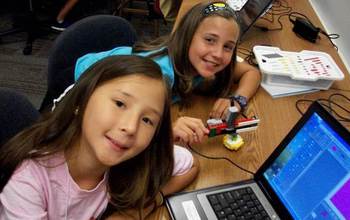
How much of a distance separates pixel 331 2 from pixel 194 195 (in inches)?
56.6

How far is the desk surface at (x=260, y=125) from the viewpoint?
0.98 meters

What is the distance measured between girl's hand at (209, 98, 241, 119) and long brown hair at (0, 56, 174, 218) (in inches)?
12.0

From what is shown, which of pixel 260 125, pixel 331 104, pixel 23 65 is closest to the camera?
pixel 260 125

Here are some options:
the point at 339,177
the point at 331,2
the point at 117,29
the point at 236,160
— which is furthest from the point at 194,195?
the point at 331,2

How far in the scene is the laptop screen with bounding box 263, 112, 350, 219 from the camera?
2.34 feet

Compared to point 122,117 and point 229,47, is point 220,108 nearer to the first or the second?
point 229,47

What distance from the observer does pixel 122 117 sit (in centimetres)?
81

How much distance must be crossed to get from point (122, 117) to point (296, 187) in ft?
1.41

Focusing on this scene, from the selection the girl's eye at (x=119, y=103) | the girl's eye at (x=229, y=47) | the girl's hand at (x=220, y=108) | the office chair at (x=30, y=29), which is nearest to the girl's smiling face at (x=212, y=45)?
the girl's eye at (x=229, y=47)

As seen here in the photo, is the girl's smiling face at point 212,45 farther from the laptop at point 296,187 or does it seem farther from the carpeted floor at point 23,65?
the carpeted floor at point 23,65

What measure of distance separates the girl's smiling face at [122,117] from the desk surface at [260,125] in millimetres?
185

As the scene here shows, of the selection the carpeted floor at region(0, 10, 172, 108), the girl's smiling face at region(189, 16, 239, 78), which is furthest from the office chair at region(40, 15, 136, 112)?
the carpeted floor at region(0, 10, 172, 108)

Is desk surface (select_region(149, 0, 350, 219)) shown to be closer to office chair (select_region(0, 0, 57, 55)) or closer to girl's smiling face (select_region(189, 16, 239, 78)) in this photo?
girl's smiling face (select_region(189, 16, 239, 78))

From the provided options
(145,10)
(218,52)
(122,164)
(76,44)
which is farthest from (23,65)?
(122,164)
